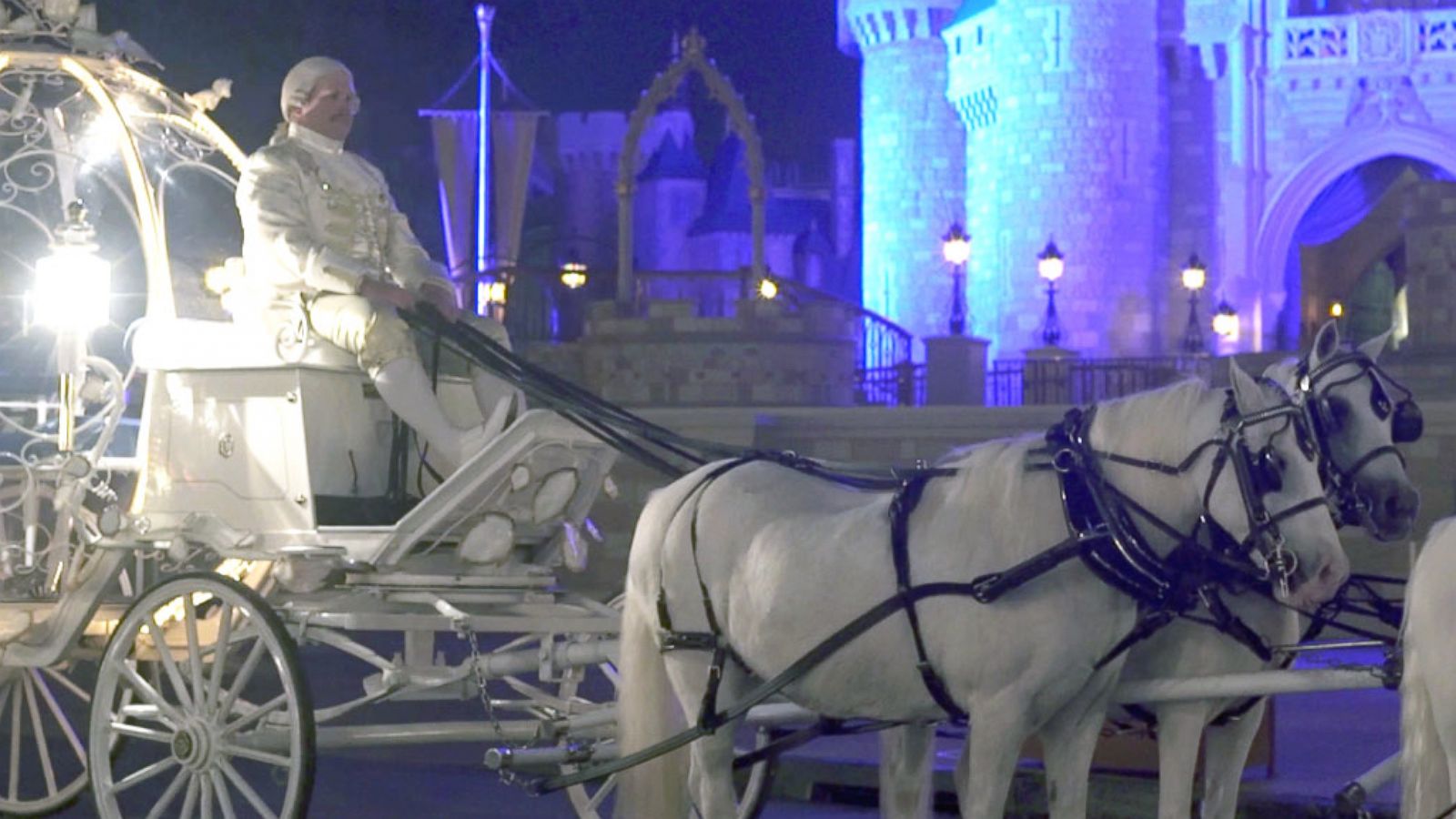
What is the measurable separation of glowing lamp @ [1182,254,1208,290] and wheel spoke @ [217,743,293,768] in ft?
110

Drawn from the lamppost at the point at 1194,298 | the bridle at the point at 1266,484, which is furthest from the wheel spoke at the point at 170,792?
the lamppost at the point at 1194,298

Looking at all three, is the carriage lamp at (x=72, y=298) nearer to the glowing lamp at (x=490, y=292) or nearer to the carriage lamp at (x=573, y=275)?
the glowing lamp at (x=490, y=292)

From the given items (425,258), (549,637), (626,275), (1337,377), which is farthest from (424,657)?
(626,275)

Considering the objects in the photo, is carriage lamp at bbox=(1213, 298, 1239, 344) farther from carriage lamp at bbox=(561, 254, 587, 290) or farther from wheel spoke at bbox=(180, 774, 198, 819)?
wheel spoke at bbox=(180, 774, 198, 819)

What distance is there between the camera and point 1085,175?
129ft

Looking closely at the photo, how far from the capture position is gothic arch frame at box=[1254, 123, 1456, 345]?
38.8 meters

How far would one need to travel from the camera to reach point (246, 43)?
38812 mm

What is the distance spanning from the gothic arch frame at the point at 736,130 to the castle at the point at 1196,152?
13.6m

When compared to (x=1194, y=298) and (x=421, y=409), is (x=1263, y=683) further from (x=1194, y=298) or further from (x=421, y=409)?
(x=1194, y=298)

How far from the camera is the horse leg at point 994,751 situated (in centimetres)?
479

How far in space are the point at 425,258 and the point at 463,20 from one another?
157 ft

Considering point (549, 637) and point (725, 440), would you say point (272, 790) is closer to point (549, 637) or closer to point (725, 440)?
point (549, 637)

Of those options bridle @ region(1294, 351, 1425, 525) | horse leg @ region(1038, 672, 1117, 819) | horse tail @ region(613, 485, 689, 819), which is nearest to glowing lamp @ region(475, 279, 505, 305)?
horse tail @ region(613, 485, 689, 819)

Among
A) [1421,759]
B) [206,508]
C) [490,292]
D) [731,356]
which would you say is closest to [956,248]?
[490,292]
